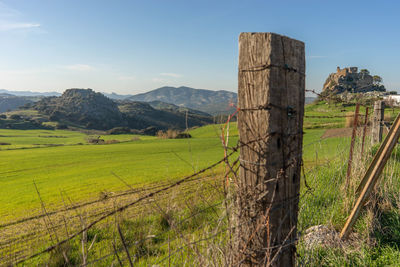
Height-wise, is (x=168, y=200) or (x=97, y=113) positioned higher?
(x=168, y=200)

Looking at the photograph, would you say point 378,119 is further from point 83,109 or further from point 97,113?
point 83,109

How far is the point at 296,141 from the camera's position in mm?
1738

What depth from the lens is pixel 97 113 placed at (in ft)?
460

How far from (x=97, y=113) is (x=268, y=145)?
493 feet

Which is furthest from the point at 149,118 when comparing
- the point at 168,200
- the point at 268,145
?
the point at 268,145

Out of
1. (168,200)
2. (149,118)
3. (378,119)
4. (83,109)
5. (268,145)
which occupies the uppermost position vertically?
(268,145)

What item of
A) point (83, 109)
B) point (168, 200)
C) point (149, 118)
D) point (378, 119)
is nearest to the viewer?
point (168, 200)

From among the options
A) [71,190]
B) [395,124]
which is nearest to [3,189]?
[71,190]

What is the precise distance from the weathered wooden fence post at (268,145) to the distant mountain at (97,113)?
354 ft

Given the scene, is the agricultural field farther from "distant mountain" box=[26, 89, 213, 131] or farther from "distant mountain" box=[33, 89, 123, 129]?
"distant mountain" box=[33, 89, 123, 129]

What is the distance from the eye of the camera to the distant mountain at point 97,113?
11839 cm

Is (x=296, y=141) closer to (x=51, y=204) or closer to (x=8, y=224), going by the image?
(x=8, y=224)

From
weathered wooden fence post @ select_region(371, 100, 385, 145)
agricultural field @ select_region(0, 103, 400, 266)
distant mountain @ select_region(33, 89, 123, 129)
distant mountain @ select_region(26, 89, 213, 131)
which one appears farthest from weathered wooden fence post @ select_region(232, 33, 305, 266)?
distant mountain @ select_region(33, 89, 123, 129)

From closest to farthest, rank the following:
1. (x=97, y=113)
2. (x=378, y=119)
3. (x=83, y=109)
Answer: (x=378, y=119), (x=83, y=109), (x=97, y=113)
